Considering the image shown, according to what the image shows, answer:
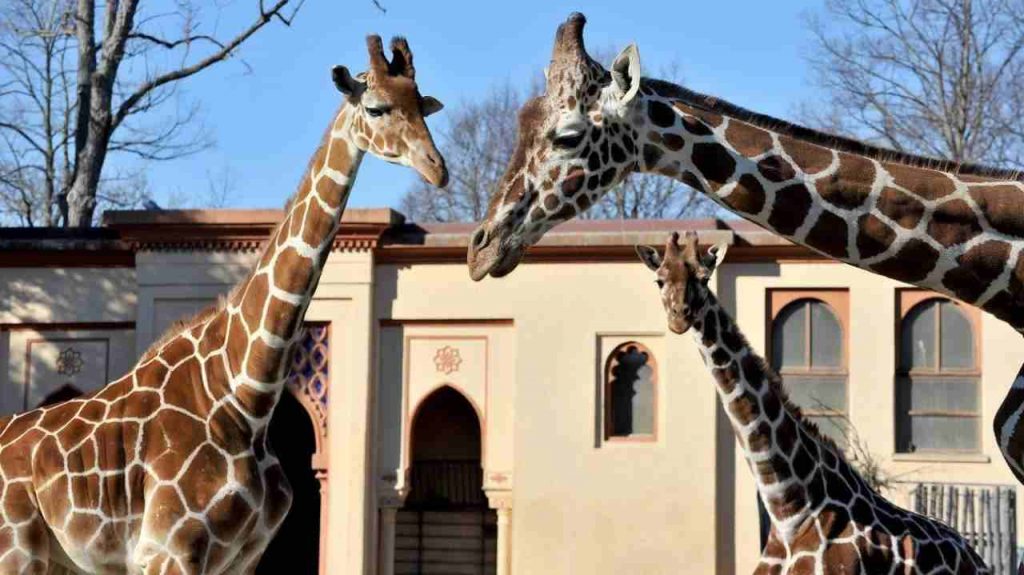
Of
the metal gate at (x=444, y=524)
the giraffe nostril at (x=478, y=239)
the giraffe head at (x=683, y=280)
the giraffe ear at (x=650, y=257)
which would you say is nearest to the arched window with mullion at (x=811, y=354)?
the metal gate at (x=444, y=524)

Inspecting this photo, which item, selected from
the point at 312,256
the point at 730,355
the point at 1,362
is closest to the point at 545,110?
the point at 312,256

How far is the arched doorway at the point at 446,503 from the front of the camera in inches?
856

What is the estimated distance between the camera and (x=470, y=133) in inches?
1487

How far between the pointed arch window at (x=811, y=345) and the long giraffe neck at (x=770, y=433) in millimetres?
8039

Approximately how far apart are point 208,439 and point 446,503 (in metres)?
13.9

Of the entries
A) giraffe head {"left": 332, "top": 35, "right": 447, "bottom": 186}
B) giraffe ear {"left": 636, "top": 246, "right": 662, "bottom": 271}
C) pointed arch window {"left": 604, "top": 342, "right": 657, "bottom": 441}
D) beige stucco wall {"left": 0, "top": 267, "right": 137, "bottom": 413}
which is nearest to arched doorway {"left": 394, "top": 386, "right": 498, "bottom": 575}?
pointed arch window {"left": 604, "top": 342, "right": 657, "bottom": 441}

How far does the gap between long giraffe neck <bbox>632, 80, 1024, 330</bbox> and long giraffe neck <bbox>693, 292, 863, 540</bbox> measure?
3872 millimetres

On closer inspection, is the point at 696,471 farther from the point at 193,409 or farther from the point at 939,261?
the point at 939,261

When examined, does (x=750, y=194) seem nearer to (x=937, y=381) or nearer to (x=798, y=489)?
(x=798, y=489)

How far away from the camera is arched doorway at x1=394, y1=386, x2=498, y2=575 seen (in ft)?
71.4

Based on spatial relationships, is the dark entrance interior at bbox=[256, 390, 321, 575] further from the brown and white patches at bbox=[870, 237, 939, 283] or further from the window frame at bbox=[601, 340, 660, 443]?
the brown and white patches at bbox=[870, 237, 939, 283]

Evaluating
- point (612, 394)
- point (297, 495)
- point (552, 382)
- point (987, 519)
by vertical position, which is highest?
point (552, 382)

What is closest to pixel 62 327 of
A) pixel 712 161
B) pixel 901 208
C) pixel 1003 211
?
pixel 712 161

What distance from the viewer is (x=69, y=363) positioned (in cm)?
1923
